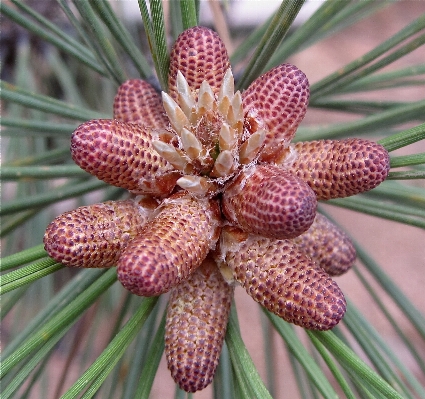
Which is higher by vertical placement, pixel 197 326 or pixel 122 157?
pixel 122 157

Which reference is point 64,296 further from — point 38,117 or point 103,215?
point 38,117

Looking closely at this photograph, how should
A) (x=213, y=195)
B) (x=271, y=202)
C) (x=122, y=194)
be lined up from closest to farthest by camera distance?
(x=271, y=202)
(x=213, y=195)
(x=122, y=194)

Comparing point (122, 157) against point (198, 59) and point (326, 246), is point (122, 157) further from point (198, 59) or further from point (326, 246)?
point (326, 246)

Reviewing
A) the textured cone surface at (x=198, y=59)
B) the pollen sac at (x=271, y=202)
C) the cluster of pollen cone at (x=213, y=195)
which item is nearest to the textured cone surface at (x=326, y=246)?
the cluster of pollen cone at (x=213, y=195)

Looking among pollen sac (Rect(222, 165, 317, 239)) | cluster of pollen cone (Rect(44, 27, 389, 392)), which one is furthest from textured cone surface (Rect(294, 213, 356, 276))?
pollen sac (Rect(222, 165, 317, 239))

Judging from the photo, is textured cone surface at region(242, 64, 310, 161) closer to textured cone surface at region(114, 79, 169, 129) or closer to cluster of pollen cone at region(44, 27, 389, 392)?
cluster of pollen cone at region(44, 27, 389, 392)

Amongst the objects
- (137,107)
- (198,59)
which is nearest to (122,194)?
(137,107)

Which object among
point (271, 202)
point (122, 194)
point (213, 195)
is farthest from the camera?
point (122, 194)
